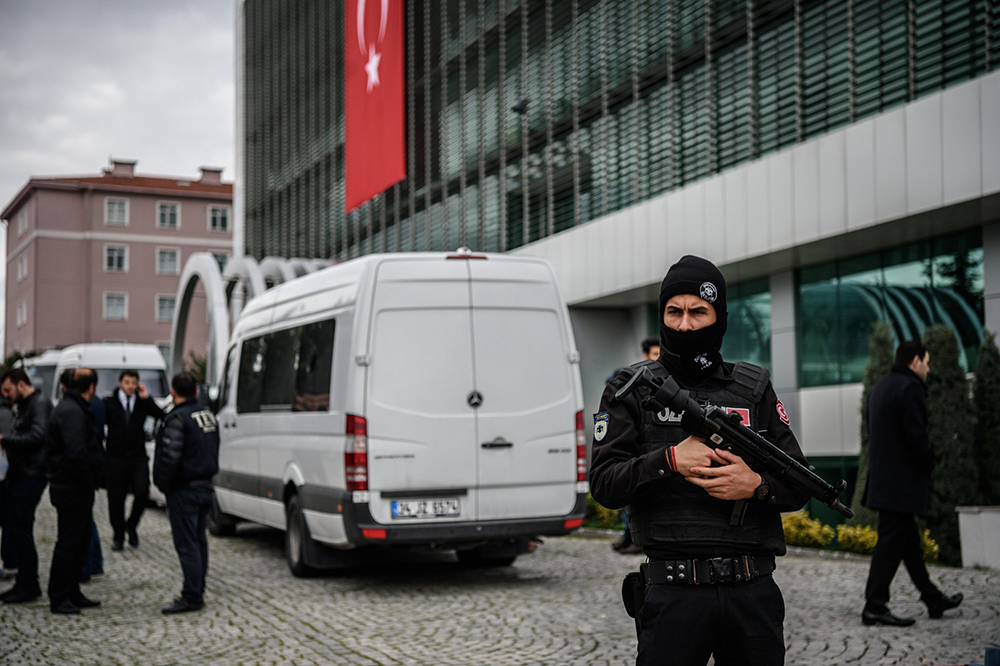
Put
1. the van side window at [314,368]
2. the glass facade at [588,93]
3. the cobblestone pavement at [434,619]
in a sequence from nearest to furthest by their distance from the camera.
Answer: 1. the cobblestone pavement at [434,619]
2. the van side window at [314,368]
3. the glass facade at [588,93]

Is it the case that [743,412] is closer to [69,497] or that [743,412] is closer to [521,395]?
[521,395]

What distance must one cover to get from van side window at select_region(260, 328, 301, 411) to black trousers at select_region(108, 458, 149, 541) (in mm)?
2183

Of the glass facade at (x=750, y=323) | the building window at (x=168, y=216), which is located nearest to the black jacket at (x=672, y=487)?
the glass facade at (x=750, y=323)

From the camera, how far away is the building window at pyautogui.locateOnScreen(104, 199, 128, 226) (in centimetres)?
6488

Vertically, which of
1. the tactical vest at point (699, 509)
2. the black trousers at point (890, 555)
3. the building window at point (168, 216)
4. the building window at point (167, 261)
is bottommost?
the black trousers at point (890, 555)

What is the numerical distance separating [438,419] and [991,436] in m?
5.18

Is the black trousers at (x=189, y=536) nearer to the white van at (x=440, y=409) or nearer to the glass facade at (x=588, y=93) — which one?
the white van at (x=440, y=409)

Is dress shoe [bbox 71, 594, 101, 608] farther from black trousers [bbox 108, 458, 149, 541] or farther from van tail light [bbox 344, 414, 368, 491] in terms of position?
black trousers [bbox 108, 458, 149, 541]

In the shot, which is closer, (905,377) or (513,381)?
(905,377)

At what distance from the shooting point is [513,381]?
9211mm

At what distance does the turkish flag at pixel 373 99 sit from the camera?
24828 millimetres

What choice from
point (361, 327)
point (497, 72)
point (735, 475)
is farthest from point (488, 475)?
point (497, 72)

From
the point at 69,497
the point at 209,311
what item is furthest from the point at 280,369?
the point at 209,311

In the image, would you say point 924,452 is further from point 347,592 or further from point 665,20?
point 665,20
